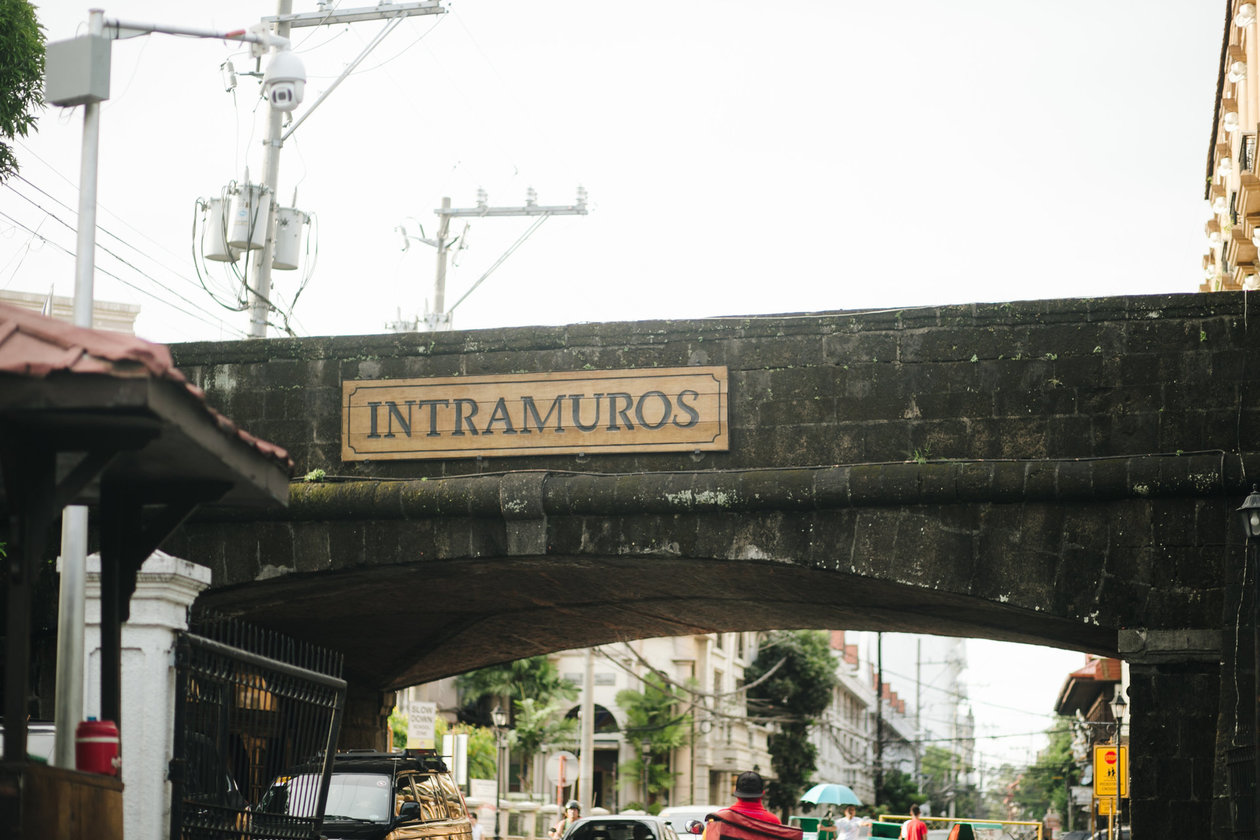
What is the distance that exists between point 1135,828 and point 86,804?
861 centimetres

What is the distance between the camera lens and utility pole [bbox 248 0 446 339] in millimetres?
19500

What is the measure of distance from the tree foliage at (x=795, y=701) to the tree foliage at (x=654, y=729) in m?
3.24

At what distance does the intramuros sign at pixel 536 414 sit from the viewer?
13.2 m

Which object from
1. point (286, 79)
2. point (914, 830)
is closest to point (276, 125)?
point (286, 79)

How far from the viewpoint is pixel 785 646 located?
50906mm

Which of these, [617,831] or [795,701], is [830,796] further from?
[795,701]

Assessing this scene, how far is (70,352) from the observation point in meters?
4.96

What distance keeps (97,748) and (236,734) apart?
2.16m

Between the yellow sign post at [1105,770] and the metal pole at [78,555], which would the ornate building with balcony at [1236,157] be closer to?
the yellow sign post at [1105,770]

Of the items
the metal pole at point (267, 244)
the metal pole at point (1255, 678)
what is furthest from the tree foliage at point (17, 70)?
the metal pole at point (1255, 678)

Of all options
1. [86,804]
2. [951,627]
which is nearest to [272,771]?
[86,804]

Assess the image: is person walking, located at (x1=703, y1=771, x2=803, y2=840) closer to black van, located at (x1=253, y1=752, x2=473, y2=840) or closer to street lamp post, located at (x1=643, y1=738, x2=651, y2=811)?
black van, located at (x1=253, y1=752, x2=473, y2=840)

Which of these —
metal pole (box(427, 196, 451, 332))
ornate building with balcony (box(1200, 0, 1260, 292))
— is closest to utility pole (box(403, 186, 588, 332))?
metal pole (box(427, 196, 451, 332))

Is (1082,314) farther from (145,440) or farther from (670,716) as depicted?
(670,716)
